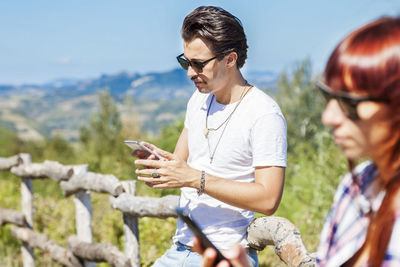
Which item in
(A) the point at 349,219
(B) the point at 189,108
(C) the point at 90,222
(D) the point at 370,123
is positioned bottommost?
(C) the point at 90,222

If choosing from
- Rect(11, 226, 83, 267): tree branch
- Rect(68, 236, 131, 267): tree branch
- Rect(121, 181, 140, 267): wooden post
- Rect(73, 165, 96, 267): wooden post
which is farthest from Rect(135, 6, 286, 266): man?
Rect(11, 226, 83, 267): tree branch

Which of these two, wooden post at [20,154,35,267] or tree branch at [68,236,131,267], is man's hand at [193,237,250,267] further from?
wooden post at [20,154,35,267]

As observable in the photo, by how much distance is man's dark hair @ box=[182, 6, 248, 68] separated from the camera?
2074mm

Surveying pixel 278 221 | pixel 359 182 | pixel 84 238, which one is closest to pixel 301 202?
pixel 84 238

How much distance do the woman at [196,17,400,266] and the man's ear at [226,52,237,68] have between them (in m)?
1.02

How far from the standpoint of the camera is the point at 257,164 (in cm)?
185

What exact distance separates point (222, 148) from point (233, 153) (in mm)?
56

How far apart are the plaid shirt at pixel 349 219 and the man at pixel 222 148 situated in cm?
58

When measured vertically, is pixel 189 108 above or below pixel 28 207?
above

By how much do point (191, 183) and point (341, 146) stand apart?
34.5 inches

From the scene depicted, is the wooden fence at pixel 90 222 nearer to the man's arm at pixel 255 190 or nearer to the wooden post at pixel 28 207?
the wooden post at pixel 28 207

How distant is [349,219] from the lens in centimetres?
118

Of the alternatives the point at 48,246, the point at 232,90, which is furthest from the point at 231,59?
the point at 48,246

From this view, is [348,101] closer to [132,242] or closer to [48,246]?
[132,242]
